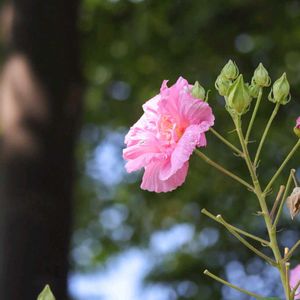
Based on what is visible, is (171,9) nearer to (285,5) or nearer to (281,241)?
(285,5)

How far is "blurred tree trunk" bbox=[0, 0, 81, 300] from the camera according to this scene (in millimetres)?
2863

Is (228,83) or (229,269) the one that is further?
(229,269)

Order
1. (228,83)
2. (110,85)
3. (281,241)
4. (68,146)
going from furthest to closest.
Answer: (110,85) < (281,241) < (68,146) < (228,83)

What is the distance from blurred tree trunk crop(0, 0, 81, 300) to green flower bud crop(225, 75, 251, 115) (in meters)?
1.92

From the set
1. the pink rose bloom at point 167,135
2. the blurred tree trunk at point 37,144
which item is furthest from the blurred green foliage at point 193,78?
the pink rose bloom at point 167,135

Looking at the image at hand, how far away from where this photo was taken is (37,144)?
3.04 meters

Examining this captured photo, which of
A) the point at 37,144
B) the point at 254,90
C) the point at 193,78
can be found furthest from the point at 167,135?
the point at 193,78

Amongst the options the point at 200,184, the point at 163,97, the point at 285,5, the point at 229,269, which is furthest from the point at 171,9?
the point at 163,97

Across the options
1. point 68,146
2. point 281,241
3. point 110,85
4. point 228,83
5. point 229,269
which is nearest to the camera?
point 228,83

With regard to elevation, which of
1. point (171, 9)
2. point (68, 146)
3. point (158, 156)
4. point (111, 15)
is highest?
point (111, 15)

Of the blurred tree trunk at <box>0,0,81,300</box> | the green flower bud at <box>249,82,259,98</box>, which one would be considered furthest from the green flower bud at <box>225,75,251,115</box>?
the blurred tree trunk at <box>0,0,81,300</box>

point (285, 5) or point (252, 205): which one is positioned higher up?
point (285, 5)

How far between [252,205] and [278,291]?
405 millimetres

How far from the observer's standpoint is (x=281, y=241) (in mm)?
3953
